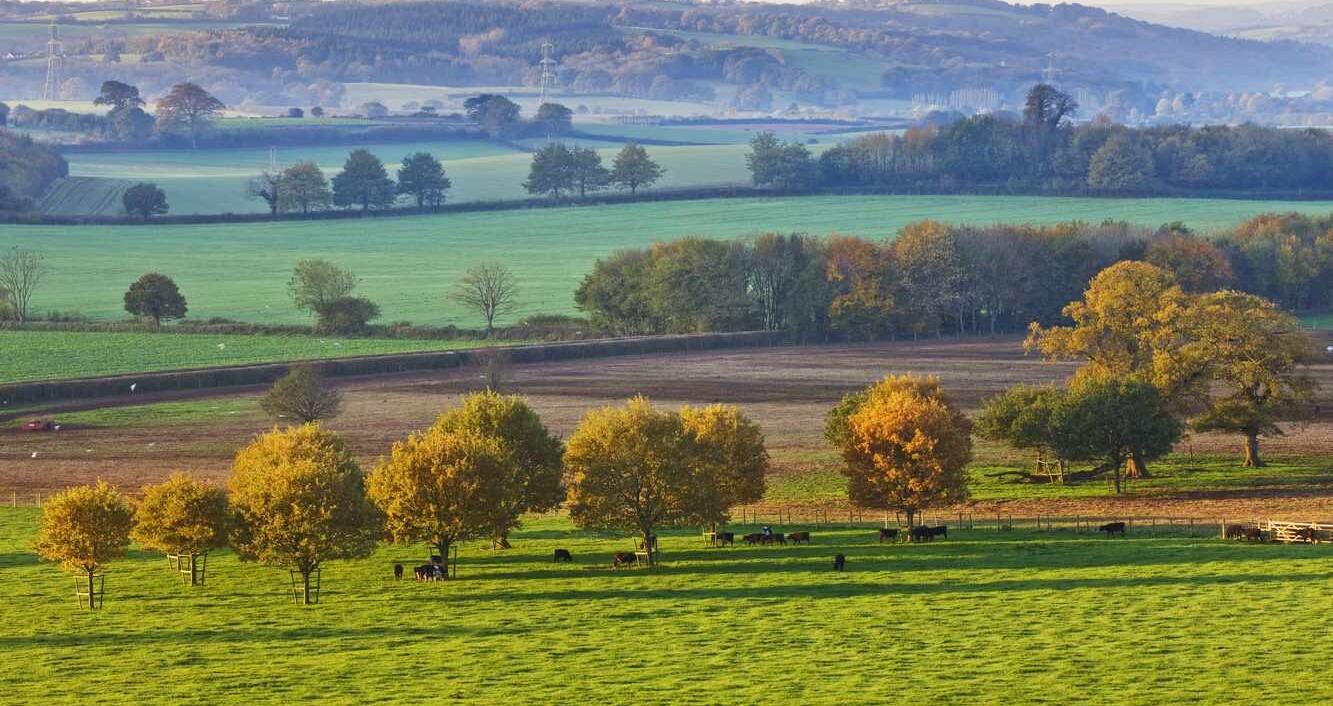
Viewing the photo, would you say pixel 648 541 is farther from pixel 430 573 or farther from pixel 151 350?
pixel 151 350

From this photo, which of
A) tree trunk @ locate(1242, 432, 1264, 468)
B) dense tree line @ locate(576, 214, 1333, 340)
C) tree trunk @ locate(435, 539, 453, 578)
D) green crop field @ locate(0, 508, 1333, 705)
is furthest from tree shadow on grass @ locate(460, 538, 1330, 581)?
dense tree line @ locate(576, 214, 1333, 340)

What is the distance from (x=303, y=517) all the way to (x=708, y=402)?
47.2 meters

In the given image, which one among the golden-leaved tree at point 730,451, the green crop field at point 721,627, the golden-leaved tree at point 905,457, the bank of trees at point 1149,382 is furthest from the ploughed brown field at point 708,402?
the green crop field at point 721,627

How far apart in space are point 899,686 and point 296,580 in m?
24.2

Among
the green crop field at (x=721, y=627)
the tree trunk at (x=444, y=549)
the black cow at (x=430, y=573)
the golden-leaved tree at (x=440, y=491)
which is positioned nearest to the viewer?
the green crop field at (x=721, y=627)

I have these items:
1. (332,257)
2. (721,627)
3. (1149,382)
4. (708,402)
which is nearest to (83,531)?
(721,627)

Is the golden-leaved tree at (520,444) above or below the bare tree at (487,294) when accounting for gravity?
below

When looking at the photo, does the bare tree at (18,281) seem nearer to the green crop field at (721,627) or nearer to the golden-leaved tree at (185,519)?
the green crop field at (721,627)

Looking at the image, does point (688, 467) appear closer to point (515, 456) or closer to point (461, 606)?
point (515, 456)

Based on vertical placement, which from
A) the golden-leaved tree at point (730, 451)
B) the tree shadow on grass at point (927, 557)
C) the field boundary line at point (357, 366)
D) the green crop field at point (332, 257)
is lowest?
the tree shadow on grass at point (927, 557)

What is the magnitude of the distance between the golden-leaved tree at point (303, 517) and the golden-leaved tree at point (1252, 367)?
42493 millimetres

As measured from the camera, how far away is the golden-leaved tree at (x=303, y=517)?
197 feet

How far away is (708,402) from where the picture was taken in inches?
4134

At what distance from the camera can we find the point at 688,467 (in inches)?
2643
